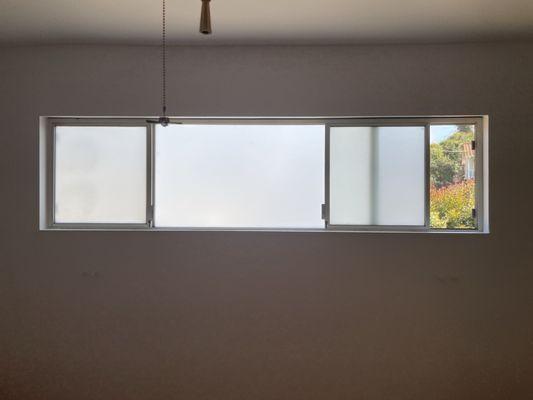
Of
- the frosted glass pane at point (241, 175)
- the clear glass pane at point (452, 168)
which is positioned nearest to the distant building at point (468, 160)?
the clear glass pane at point (452, 168)

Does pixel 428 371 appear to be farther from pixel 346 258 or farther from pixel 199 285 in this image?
pixel 199 285

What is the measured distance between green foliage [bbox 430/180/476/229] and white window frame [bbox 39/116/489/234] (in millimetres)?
43

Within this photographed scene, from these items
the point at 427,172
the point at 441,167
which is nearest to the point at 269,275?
the point at 427,172

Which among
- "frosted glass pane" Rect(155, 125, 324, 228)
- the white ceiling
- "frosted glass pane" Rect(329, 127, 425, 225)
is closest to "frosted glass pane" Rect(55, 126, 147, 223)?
"frosted glass pane" Rect(155, 125, 324, 228)

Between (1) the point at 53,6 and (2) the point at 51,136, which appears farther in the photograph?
(2) the point at 51,136

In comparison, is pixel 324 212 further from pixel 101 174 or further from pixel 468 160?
pixel 101 174

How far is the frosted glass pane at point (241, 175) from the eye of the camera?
298 centimetres

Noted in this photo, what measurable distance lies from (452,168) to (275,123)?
1337 mm

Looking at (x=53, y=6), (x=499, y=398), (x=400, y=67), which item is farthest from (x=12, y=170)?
(x=499, y=398)

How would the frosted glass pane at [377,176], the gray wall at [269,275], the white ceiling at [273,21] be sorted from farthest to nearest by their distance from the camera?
the frosted glass pane at [377,176] → the gray wall at [269,275] → the white ceiling at [273,21]

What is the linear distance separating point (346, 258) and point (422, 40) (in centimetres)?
162

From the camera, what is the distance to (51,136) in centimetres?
299

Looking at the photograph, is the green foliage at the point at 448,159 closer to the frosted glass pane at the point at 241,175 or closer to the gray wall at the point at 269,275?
the gray wall at the point at 269,275

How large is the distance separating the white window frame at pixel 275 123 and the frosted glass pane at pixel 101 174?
41 mm
